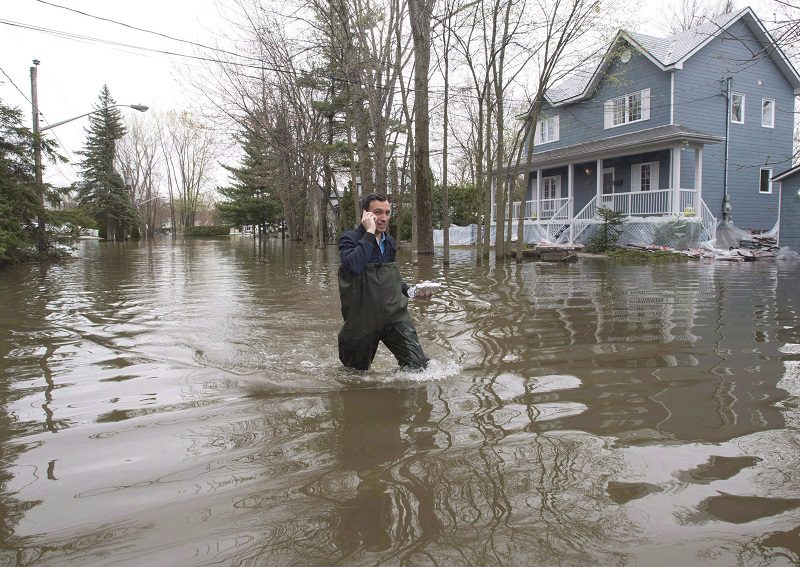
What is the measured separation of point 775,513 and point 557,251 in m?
17.3

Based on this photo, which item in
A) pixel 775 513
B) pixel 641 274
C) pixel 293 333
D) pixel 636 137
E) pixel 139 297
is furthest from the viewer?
pixel 636 137

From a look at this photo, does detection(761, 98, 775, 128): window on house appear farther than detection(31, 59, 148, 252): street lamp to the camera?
Yes

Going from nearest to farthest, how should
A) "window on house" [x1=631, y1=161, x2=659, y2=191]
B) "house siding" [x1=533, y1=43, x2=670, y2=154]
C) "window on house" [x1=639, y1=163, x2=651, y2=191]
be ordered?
"house siding" [x1=533, y1=43, x2=670, y2=154] → "window on house" [x1=631, y1=161, x2=659, y2=191] → "window on house" [x1=639, y1=163, x2=651, y2=191]

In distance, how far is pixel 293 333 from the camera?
7.24 m

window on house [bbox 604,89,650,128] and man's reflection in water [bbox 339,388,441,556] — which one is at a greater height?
window on house [bbox 604,89,650,128]

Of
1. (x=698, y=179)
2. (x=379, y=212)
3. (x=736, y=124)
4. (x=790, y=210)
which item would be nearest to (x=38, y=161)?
(x=379, y=212)

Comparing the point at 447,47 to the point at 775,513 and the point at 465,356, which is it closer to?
the point at 465,356

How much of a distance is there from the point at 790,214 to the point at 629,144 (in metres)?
6.51

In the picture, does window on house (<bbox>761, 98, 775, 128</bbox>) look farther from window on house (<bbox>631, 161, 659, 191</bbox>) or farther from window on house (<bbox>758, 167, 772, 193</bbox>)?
window on house (<bbox>631, 161, 659, 191</bbox>)

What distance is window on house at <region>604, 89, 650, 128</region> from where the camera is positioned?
25.4 m

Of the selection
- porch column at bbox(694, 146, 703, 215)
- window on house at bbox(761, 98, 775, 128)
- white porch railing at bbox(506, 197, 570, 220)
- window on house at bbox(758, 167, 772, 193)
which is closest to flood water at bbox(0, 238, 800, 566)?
porch column at bbox(694, 146, 703, 215)

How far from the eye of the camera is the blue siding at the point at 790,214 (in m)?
21.7

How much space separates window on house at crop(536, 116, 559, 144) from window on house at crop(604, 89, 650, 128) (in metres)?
3.35

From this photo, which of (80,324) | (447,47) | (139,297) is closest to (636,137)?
(447,47)
